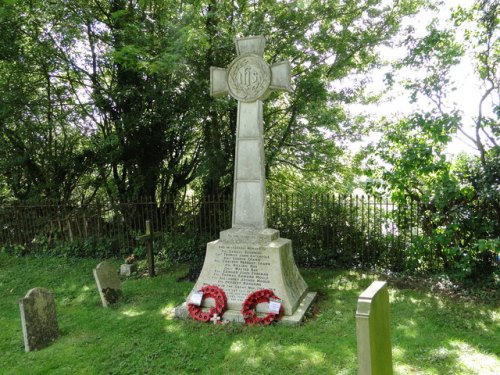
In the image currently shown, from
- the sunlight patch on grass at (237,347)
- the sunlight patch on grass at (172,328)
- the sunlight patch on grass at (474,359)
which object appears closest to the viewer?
the sunlight patch on grass at (474,359)

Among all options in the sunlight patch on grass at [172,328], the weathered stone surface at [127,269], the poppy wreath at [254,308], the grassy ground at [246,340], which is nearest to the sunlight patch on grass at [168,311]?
the grassy ground at [246,340]

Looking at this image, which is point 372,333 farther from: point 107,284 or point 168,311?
point 107,284

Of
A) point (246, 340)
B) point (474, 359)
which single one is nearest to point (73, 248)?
point (246, 340)

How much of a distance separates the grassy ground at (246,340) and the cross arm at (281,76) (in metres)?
3.46

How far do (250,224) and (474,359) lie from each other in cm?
329

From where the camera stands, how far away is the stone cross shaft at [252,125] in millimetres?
6035

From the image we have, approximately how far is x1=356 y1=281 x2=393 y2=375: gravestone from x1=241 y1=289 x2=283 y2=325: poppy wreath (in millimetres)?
3150

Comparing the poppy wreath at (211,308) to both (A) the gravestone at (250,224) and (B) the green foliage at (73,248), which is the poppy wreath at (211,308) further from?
(B) the green foliage at (73,248)

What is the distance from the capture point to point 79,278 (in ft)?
27.5

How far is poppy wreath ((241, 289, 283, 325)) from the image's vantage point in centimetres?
546

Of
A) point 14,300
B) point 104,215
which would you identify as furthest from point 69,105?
point 14,300

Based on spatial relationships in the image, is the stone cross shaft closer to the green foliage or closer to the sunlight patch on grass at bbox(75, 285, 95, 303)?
the sunlight patch on grass at bbox(75, 285, 95, 303)

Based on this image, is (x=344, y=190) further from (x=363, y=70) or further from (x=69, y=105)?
(x=69, y=105)

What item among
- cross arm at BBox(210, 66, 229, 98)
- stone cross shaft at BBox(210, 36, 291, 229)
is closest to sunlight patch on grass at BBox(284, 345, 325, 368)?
stone cross shaft at BBox(210, 36, 291, 229)
